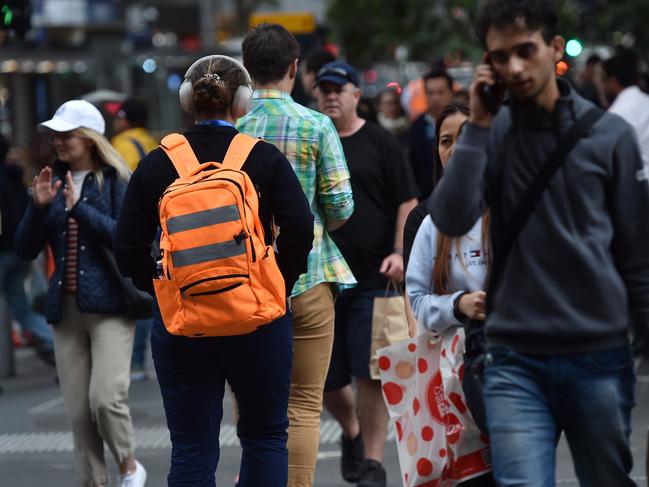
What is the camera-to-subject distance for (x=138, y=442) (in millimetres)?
8469

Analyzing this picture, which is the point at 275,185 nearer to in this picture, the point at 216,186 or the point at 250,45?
A: the point at 216,186

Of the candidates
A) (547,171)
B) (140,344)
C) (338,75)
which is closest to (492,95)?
(547,171)

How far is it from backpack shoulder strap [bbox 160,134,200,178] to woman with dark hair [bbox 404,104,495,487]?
840 mm

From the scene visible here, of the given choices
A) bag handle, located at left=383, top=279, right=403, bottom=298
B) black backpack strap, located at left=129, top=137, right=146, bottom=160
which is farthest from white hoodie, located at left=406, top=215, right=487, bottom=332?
black backpack strap, located at left=129, top=137, right=146, bottom=160

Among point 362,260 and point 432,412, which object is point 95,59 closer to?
point 362,260

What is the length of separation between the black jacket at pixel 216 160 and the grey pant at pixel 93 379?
1.41m

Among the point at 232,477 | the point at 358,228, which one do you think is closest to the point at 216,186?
the point at 358,228

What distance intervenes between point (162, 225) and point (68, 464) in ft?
12.0

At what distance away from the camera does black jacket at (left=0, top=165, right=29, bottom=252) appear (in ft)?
35.7

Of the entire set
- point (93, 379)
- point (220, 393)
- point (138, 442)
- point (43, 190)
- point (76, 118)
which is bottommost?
point (138, 442)

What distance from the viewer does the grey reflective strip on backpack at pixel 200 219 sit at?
4543 mm

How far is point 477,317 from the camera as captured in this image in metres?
4.30

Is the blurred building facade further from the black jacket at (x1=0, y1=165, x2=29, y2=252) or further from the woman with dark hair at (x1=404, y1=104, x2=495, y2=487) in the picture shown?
the woman with dark hair at (x1=404, y1=104, x2=495, y2=487)

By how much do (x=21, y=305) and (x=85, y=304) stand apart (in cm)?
549
